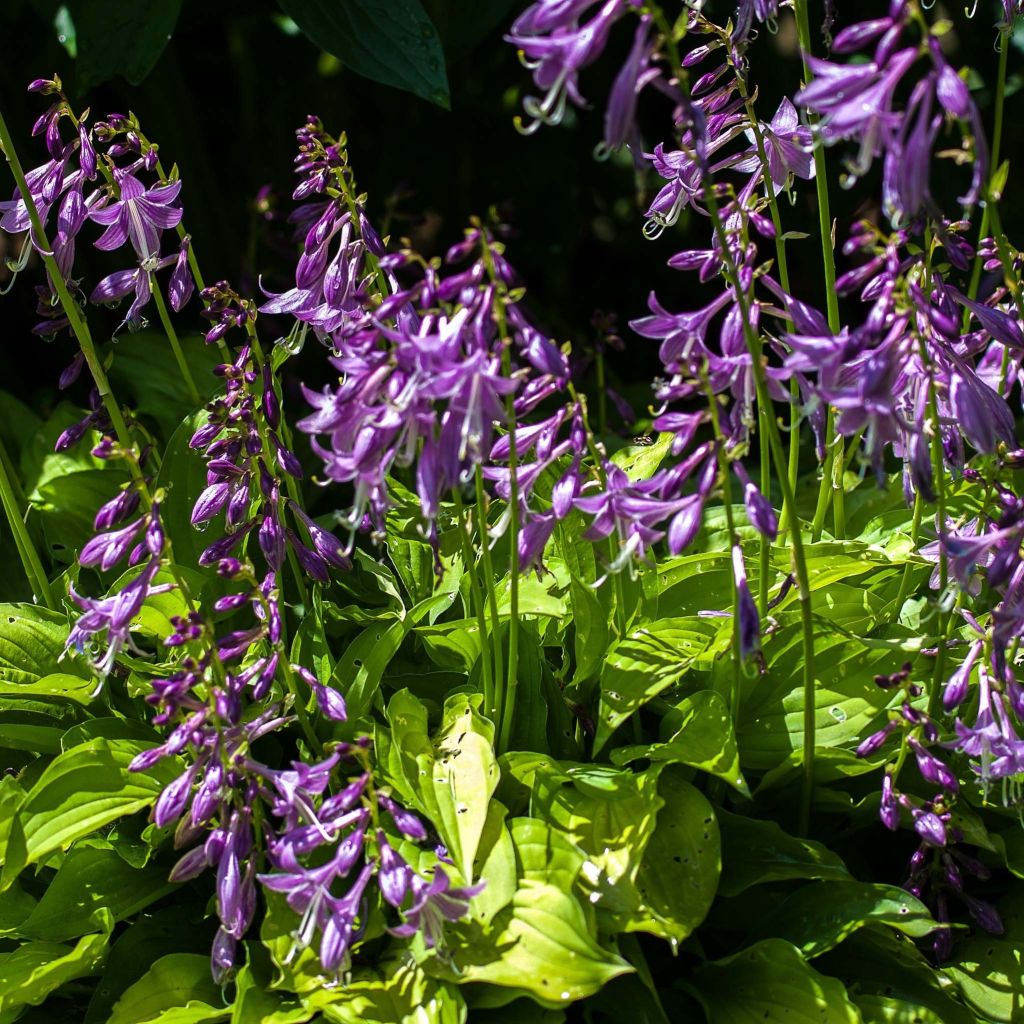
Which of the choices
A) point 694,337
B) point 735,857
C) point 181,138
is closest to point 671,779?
point 735,857

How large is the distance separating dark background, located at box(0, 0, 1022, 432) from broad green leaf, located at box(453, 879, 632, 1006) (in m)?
2.64

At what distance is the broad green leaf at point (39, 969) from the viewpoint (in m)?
2.02

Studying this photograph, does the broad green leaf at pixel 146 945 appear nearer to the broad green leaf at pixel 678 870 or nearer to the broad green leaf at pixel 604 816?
the broad green leaf at pixel 604 816

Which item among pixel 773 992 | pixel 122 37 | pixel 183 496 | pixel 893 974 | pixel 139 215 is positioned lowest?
pixel 893 974

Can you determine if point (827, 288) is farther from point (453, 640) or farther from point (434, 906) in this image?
point (434, 906)

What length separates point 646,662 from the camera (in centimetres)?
220

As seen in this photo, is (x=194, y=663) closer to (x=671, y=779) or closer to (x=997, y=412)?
(x=671, y=779)

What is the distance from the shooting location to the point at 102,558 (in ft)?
6.41

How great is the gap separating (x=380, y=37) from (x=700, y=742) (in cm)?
192

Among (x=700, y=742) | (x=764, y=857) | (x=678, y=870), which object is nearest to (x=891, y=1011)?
(x=764, y=857)

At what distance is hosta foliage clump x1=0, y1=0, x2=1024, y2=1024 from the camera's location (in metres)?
1.70

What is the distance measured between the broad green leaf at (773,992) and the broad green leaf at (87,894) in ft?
3.20

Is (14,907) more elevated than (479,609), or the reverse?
(479,609)

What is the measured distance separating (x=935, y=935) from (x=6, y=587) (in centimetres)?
229
